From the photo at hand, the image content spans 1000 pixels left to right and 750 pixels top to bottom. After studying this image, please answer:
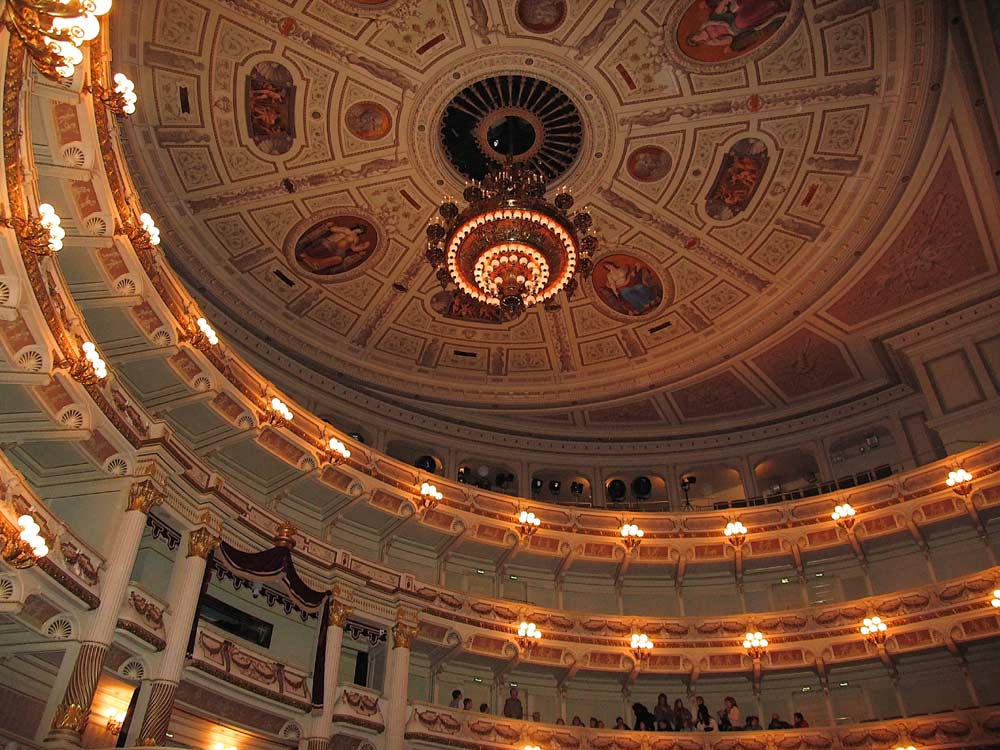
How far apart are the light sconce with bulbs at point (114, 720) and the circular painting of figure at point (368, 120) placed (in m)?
14.3

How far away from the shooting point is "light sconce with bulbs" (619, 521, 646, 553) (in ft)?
77.2

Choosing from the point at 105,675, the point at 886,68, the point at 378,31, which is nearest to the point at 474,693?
the point at 105,675

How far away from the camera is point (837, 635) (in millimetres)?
21344

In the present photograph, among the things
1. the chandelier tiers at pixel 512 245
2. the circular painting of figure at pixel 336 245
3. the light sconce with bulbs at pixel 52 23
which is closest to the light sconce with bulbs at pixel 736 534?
the chandelier tiers at pixel 512 245

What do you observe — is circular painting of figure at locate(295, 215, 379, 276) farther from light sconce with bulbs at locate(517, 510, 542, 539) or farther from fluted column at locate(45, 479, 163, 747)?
fluted column at locate(45, 479, 163, 747)

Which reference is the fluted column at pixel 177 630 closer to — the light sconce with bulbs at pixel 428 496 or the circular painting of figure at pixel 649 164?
the light sconce with bulbs at pixel 428 496

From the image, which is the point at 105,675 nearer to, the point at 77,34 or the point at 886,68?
the point at 77,34

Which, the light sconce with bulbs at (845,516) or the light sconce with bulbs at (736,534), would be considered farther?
the light sconce with bulbs at (736,534)

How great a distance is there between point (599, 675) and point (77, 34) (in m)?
20.0

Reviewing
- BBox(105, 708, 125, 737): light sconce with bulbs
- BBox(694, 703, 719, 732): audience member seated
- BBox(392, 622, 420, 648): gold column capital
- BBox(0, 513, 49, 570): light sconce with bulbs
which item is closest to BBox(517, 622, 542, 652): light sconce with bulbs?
BBox(392, 622, 420, 648): gold column capital

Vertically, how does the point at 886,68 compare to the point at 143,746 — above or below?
above

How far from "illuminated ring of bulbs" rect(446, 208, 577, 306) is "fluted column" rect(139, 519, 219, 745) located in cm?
761

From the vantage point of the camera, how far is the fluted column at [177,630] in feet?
44.9

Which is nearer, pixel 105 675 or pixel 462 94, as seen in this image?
pixel 105 675
